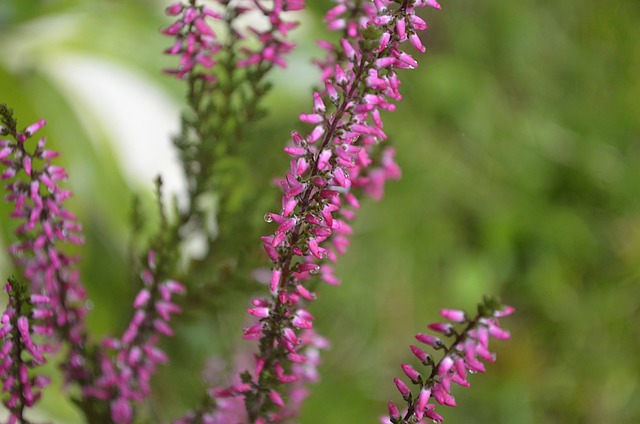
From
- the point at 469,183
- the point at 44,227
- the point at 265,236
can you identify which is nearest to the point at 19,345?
the point at 44,227

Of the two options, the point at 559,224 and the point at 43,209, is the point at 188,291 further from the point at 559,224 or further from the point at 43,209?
the point at 559,224

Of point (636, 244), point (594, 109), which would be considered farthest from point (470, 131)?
point (636, 244)

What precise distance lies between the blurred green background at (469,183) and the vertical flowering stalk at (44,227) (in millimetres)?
627

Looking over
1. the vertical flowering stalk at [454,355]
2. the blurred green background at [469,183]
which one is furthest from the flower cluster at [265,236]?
the blurred green background at [469,183]

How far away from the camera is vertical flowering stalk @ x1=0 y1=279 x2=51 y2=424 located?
60 cm

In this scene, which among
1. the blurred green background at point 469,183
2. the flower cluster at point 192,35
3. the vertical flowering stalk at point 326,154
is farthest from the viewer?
the blurred green background at point 469,183

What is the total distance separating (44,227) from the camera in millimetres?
672

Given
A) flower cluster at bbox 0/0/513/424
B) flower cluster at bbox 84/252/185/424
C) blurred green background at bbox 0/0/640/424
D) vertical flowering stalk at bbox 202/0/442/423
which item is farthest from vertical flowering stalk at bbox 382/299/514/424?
blurred green background at bbox 0/0/640/424

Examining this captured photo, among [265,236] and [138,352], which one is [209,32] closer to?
[265,236]

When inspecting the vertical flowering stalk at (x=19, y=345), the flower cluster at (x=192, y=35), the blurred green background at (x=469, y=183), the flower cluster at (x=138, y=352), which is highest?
the blurred green background at (x=469, y=183)

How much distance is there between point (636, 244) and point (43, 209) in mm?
1809

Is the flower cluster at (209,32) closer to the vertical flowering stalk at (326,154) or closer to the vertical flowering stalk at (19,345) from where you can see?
the vertical flowering stalk at (326,154)

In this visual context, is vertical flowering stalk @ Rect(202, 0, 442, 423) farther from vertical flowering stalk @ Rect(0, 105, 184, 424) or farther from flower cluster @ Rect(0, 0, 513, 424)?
vertical flowering stalk @ Rect(0, 105, 184, 424)

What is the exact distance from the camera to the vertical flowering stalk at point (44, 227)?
62 centimetres
